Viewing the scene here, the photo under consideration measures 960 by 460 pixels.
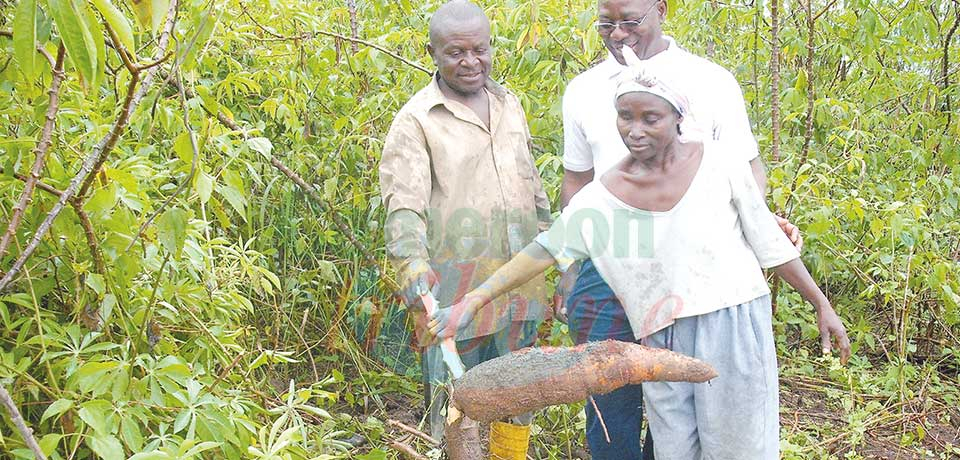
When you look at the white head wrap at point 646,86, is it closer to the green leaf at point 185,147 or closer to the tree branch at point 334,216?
the green leaf at point 185,147

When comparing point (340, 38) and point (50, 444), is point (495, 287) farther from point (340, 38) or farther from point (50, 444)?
point (340, 38)

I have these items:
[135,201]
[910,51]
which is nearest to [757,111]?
[910,51]

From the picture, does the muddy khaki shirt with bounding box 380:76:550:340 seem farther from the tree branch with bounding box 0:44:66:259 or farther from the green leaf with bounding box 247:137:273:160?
the tree branch with bounding box 0:44:66:259

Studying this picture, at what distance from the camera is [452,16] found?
242cm

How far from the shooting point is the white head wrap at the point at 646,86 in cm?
200

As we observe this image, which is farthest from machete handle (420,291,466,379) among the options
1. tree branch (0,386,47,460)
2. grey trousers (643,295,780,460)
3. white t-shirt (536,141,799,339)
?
tree branch (0,386,47,460)

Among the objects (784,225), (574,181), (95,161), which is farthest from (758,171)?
(95,161)

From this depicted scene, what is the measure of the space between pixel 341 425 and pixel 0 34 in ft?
6.02

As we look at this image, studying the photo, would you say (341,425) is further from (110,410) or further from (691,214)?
(691,214)

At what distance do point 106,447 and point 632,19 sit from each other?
1618mm

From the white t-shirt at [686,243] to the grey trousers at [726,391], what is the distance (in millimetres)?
46

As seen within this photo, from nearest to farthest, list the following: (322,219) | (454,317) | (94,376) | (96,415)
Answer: (96,415) → (94,376) → (454,317) → (322,219)

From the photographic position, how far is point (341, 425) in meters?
3.19

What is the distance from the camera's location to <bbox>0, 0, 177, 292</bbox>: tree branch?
1697mm
